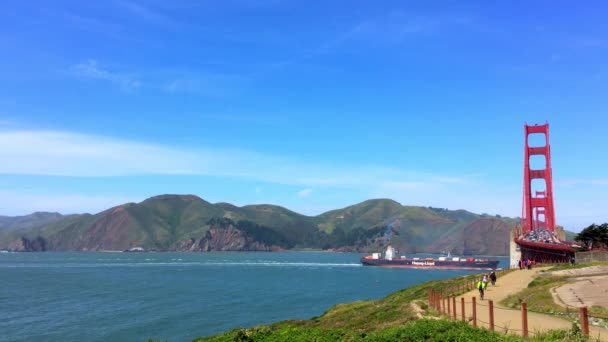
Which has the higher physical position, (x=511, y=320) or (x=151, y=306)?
(x=511, y=320)

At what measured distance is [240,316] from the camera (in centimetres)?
5275

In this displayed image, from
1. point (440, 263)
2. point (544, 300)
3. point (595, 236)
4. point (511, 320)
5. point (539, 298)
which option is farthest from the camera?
point (440, 263)

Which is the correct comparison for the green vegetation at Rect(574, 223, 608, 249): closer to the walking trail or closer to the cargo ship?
the walking trail

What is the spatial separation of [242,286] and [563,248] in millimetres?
50185

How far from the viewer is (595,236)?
59.2 metres

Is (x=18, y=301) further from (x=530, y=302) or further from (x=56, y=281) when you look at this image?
(x=530, y=302)

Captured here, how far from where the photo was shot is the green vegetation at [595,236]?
5791 cm

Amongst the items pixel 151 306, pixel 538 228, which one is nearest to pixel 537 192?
pixel 538 228

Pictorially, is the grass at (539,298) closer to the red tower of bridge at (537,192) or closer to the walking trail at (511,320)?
the walking trail at (511,320)

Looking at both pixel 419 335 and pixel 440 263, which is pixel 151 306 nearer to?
pixel 419 335

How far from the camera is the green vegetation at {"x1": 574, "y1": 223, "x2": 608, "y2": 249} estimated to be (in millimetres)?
57906

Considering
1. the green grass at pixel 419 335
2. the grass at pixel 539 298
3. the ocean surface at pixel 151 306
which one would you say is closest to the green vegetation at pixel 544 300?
the grass at pixel 539 298

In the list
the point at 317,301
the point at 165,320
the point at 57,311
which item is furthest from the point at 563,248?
the point at 57,311

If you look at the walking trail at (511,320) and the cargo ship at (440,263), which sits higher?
the walking trail at (511,320)
